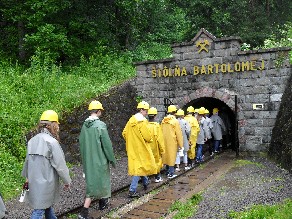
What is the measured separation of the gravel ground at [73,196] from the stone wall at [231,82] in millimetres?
4523

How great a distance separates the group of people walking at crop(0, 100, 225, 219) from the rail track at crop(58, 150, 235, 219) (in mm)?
235

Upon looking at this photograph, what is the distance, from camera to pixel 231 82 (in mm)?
13086

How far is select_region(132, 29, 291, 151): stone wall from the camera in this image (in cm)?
1245

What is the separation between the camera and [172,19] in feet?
76.8

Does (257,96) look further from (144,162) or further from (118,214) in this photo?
(118,214)

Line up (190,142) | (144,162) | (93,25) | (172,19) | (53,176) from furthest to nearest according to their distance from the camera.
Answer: (172,19) → (93,25) → (190,142) → (144,162) → (53,176)

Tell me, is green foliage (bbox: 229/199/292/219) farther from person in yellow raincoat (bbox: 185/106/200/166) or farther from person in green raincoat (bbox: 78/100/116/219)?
person in yellow raincoat (bbox: 185/106/200/166)

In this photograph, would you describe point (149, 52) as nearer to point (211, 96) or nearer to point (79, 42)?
point (79, 42)

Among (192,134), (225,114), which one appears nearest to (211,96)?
(192,134)

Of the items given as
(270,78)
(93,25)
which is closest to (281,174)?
(270,78)

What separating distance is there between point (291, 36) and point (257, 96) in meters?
4.43

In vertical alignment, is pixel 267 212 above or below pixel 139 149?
below

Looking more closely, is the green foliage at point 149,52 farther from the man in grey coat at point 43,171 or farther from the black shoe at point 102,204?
the man in grey coat at point 43,171

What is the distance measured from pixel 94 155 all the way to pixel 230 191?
3.09 metres
